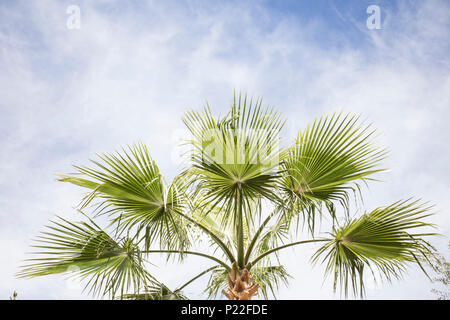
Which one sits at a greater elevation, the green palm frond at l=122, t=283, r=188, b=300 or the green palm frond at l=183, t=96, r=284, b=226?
the green palm frond at l=183, t=96, r=284, b=226

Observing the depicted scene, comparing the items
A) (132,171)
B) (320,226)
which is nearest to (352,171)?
(320,226)

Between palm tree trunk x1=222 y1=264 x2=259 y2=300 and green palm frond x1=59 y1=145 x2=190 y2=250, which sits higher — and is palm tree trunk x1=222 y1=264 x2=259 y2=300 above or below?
below

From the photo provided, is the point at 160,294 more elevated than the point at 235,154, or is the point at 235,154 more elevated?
the point at 235,154

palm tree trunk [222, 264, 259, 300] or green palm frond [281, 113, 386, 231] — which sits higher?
green palm frond [281, 113, 386, 231]

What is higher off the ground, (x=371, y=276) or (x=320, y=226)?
(x=320, y=226)

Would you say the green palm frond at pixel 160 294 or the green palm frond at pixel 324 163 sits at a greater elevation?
the green palm frond at pixel 324 163

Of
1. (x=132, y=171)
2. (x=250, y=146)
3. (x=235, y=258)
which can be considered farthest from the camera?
(x=235, y=258)

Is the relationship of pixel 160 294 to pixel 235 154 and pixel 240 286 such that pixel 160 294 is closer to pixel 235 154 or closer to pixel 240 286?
pixel 240 286

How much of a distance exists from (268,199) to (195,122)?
1.07 metres

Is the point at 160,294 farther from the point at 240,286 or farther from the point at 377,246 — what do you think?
the point at 377,246

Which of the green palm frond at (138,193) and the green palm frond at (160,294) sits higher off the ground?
the green palm frond at (138,193)

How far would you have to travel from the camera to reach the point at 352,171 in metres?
3.68

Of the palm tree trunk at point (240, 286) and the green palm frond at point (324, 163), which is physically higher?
the green palm frond at point (324, 163)
